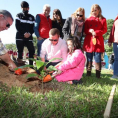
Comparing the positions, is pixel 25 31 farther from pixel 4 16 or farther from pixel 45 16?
pixel 4 16

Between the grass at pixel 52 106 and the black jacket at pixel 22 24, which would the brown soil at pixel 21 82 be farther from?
the black jacket at pixel 22 24

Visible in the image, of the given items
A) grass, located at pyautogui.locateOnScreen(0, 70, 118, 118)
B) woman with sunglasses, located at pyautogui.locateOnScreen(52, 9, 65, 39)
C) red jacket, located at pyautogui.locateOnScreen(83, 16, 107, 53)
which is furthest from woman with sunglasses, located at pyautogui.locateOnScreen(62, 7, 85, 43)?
grass, located at pyautogui.locateOnScreen(0, 70, 118, 118)

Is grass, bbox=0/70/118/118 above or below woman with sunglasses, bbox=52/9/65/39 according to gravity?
below

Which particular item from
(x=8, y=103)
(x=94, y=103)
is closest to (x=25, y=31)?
(x=8, y=103)

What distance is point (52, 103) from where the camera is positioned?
1911 millimetres

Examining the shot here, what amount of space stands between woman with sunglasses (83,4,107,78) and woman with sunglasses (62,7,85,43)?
0.84ft

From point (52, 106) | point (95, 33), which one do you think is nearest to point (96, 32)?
point (95, 33)

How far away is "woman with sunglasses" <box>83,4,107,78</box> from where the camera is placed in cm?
397

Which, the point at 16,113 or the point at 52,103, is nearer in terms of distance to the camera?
the point at 16,113

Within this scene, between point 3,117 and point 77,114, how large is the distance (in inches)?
35.4

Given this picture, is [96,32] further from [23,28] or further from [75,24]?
[23,28]

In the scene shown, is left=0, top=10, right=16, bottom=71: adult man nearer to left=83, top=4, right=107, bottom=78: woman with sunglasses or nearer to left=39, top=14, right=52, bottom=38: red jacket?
left=39, top=14, right=52, bottom=38: red jacket

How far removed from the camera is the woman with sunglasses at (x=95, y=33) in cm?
397

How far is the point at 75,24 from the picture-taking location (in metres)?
3.90
